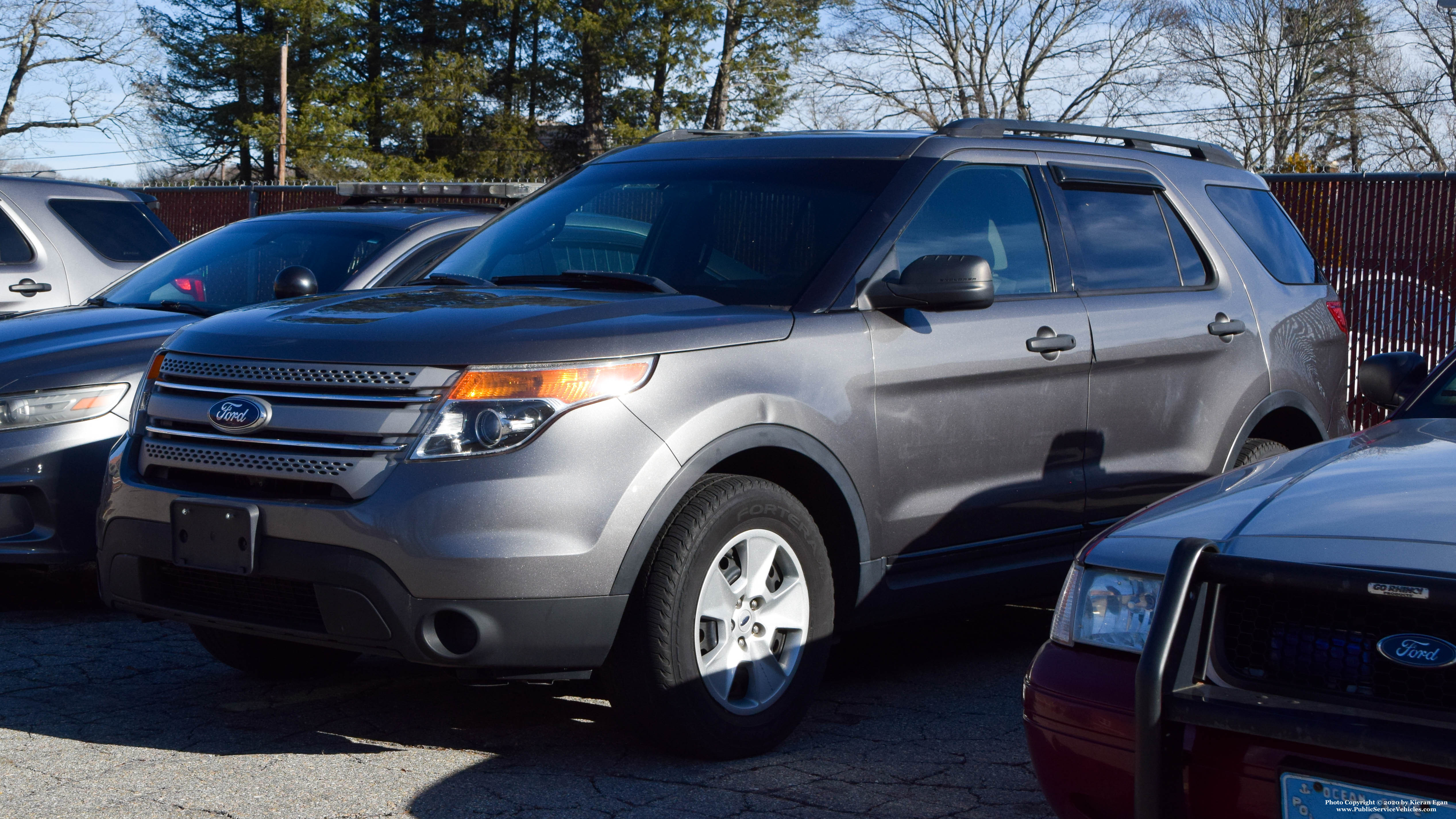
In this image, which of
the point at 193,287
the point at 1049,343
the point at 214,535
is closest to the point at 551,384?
the point at 214,535

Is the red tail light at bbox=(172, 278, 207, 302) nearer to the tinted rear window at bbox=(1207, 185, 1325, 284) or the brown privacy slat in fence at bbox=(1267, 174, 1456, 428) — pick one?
the tinted rear window at bbox=(1207, 185, 1325, 284)

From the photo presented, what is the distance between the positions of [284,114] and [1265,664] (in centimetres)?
4348

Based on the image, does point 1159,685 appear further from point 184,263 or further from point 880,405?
point 184,263

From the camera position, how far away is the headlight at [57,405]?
5.50m

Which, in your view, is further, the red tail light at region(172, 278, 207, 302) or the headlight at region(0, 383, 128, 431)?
the red tail light at region(172, 278, 207, 302)

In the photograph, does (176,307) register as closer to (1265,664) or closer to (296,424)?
(296,424)

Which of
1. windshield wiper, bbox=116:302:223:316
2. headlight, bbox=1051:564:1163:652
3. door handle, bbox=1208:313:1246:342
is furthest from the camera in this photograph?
windshield wiper, bbox=116:302:223:316

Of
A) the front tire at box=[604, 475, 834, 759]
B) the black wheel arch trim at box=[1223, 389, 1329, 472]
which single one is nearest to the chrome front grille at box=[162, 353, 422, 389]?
the front tire at box=[604, 475, 834, 759]

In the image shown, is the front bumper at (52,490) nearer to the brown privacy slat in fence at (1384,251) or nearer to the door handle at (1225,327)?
the door handle at (1225,327)

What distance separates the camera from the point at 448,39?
45.4 m

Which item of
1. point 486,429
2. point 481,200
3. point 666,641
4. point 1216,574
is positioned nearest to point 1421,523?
point 1216,574

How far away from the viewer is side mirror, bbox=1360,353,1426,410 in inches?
171

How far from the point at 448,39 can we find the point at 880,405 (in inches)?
1716

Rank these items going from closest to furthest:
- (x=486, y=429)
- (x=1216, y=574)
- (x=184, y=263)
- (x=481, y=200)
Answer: (x=1216, y=574) → (x=486, y=429) → (x=184, y=263) → (x=481, y=200)
